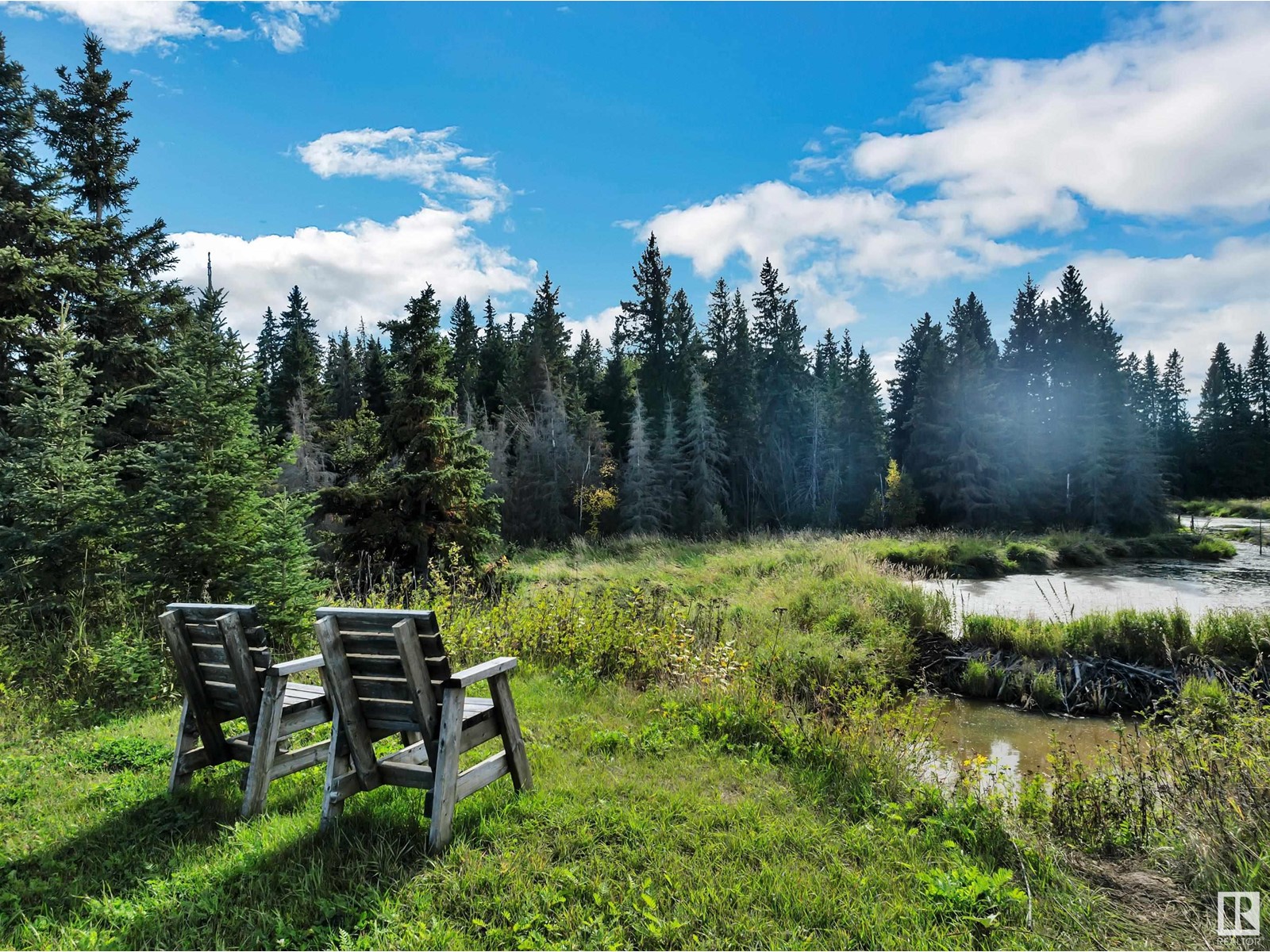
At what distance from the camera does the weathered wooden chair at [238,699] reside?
329 cm

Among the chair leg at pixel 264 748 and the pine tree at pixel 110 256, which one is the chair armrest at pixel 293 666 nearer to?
the chair leg at pixel 264 748

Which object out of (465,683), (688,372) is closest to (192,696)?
(465,683)

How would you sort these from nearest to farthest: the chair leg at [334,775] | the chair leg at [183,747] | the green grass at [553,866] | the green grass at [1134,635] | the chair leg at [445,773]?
1. the green grass at [553,866]
2. the chair leg at [445,773]
3. the chair leg at [334,775]
4. the chair leg at [183,747]
5. the green grass at [1134,635]

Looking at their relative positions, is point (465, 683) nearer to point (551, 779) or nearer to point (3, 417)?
point (551, 779)

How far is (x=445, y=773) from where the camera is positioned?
9.52 feet

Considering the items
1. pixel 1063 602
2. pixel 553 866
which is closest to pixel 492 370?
pixel 1063 602

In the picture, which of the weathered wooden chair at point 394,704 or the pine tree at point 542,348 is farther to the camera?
the pine tree at point 542,348

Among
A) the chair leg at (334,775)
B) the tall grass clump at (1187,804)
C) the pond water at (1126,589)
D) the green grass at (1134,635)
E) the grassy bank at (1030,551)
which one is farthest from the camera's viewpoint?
the grassy bank at (1030,551)

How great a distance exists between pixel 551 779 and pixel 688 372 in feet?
112

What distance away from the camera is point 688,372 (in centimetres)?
3656

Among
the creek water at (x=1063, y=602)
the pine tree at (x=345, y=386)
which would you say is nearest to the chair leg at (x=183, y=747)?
the creek water at (x=1063, y=602)

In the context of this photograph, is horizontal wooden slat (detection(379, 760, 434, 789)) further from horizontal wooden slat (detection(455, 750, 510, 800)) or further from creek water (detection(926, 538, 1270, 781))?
Result: creek water (detection(926, 538, 1270, 781))

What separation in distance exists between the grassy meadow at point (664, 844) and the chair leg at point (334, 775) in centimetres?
11

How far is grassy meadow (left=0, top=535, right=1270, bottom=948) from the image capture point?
243 centimetres
